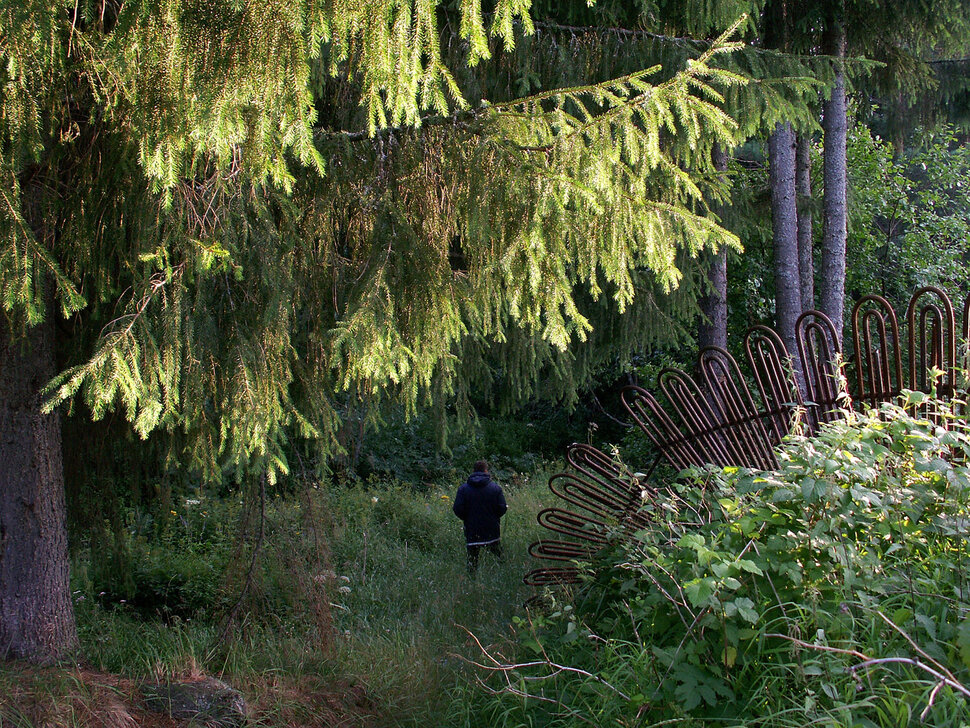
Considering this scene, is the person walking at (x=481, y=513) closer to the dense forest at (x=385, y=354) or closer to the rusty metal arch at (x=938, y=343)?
the dense forest at (x=385, y=354)

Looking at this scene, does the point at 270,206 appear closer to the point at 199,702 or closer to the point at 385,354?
the point at 385,354

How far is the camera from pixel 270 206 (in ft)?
13.6

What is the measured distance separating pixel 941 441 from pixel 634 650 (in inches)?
56.9

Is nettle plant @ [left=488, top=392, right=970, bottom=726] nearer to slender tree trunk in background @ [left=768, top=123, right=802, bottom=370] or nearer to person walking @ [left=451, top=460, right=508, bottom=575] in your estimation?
person walking @ [left=451, top=460, right=508, bottom=575]

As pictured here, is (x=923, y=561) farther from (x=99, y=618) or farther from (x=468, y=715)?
(x=99, y=618)

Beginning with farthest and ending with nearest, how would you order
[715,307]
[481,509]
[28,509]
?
[715,307] → [481,509] → [28,509]

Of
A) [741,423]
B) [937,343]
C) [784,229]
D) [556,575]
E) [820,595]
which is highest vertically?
[784,229]

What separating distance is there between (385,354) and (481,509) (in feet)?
16.7

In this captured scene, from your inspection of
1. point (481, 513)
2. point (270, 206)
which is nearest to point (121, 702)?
point (270, 206)

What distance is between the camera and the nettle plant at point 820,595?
2.52 meters

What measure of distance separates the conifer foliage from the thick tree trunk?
24 millimetres

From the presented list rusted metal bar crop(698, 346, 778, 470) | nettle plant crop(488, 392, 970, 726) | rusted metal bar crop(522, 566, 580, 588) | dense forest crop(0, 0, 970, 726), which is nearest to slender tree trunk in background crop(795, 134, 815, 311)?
dense forest crop(0, 0, 970, 726)

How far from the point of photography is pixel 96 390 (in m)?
3.04

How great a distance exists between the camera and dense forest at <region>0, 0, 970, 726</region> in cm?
278
